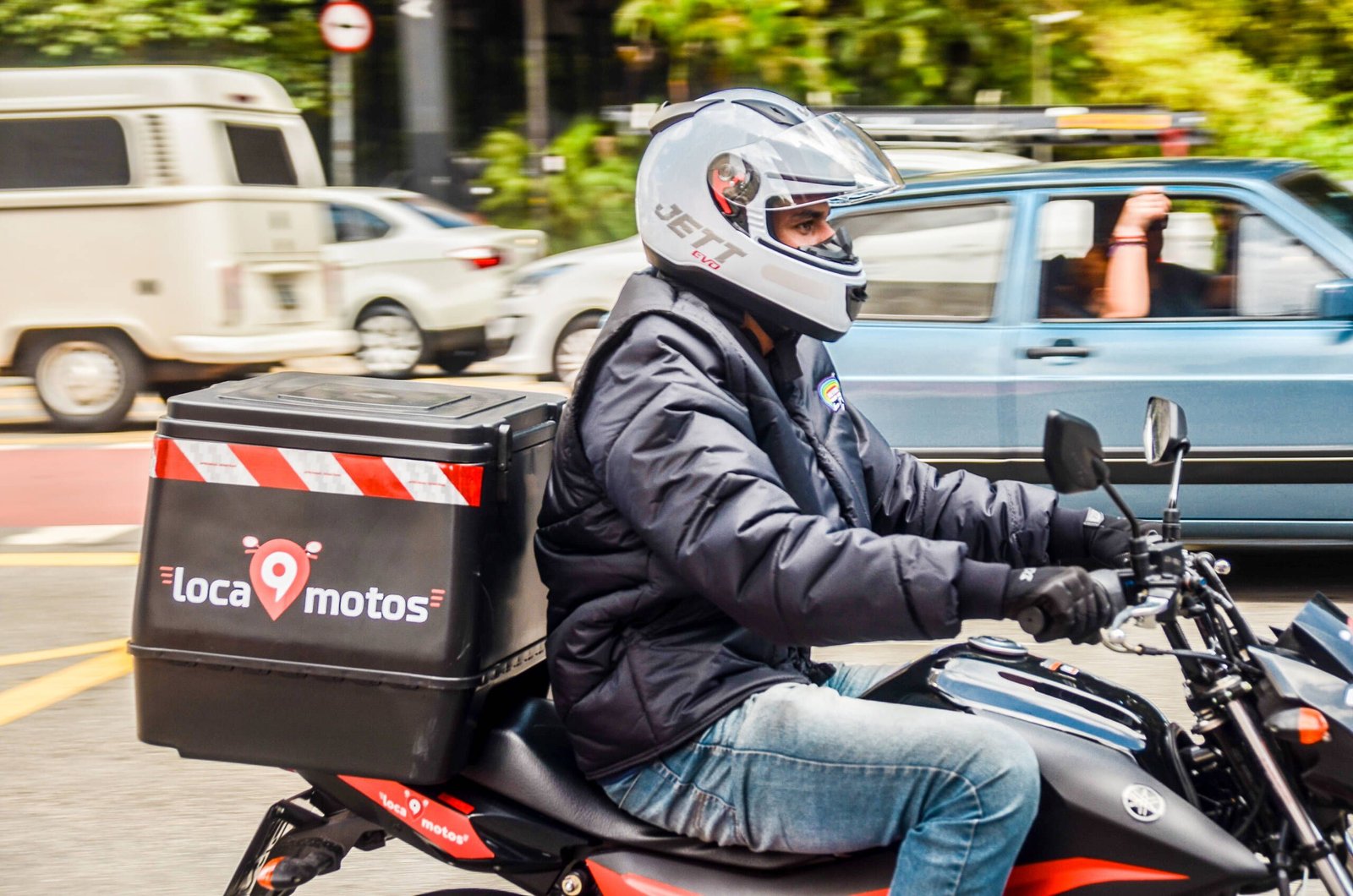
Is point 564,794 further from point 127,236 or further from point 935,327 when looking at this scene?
point 127,236

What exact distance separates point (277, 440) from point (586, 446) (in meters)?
0.49

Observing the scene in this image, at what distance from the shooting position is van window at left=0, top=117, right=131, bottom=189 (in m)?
11.7

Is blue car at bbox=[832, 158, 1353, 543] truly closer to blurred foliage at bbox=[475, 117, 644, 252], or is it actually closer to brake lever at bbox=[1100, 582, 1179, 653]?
brake lever at bbox=[1100, 582, 1179, 653]

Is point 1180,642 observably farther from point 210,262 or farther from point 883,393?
point 210,262

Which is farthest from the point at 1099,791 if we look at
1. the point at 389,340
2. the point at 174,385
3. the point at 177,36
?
the point at 177,36

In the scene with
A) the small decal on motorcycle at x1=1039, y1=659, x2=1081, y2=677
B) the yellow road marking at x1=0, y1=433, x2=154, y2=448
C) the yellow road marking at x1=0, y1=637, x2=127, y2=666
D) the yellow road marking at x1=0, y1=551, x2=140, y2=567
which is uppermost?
the small decal on motorcycle at x1=1039, y1=659, x2=1081, y2=677

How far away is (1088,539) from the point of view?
2.74 meters

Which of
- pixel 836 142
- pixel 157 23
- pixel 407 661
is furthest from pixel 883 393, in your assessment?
pixel 157 23

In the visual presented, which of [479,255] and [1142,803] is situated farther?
[479,255]

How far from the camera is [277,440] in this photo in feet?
8.28

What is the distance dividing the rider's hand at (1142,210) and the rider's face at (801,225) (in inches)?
154

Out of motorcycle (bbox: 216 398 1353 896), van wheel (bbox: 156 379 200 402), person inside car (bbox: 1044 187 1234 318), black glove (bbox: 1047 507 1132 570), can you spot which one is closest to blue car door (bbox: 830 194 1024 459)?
person inside car (bbox: 1044 187 1234 318)

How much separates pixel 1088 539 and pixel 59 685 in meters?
3.98

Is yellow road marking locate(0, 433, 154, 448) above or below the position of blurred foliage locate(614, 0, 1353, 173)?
below
